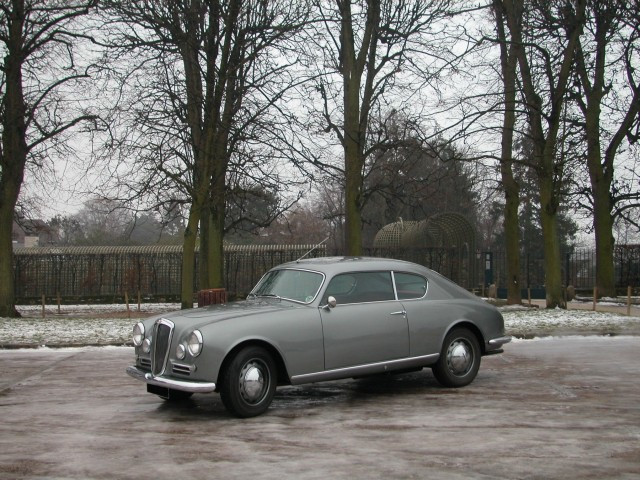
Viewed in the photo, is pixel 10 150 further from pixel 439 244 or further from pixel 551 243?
pixel 439 244

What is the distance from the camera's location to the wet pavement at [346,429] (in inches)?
238

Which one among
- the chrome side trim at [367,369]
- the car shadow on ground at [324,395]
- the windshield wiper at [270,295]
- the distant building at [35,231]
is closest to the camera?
the chrome side trim at [367,369]

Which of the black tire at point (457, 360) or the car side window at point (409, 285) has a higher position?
the car side window at point (409, 285)

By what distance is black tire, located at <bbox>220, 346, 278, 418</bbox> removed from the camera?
783 cm

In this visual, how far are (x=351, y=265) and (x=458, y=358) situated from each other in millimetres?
1813

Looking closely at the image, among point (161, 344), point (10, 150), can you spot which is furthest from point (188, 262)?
point (161, 344)

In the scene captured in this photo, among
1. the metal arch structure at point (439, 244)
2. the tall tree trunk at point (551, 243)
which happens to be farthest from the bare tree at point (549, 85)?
the metal arch structure at point (439, 244)

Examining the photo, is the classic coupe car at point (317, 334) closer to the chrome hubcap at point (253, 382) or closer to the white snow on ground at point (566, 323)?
the chrome hubcap at point (253, 382)

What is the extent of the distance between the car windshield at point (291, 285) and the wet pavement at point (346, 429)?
1225 mm

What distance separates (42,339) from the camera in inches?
599

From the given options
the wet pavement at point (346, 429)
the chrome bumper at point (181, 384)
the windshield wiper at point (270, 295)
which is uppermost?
the windshield wiper at point (270, 295)

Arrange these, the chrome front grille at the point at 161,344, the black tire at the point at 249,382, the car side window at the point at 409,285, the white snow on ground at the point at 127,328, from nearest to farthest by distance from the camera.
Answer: the black tire at the point at 249,382, the chrome front grille at the point at 161,344, the car side window at the point at 409,285, the white snow on ground at the point at 127,328

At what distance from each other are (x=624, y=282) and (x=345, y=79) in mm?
18452

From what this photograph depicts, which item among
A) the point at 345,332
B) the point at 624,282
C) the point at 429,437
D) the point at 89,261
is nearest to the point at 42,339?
the point at 345,332
